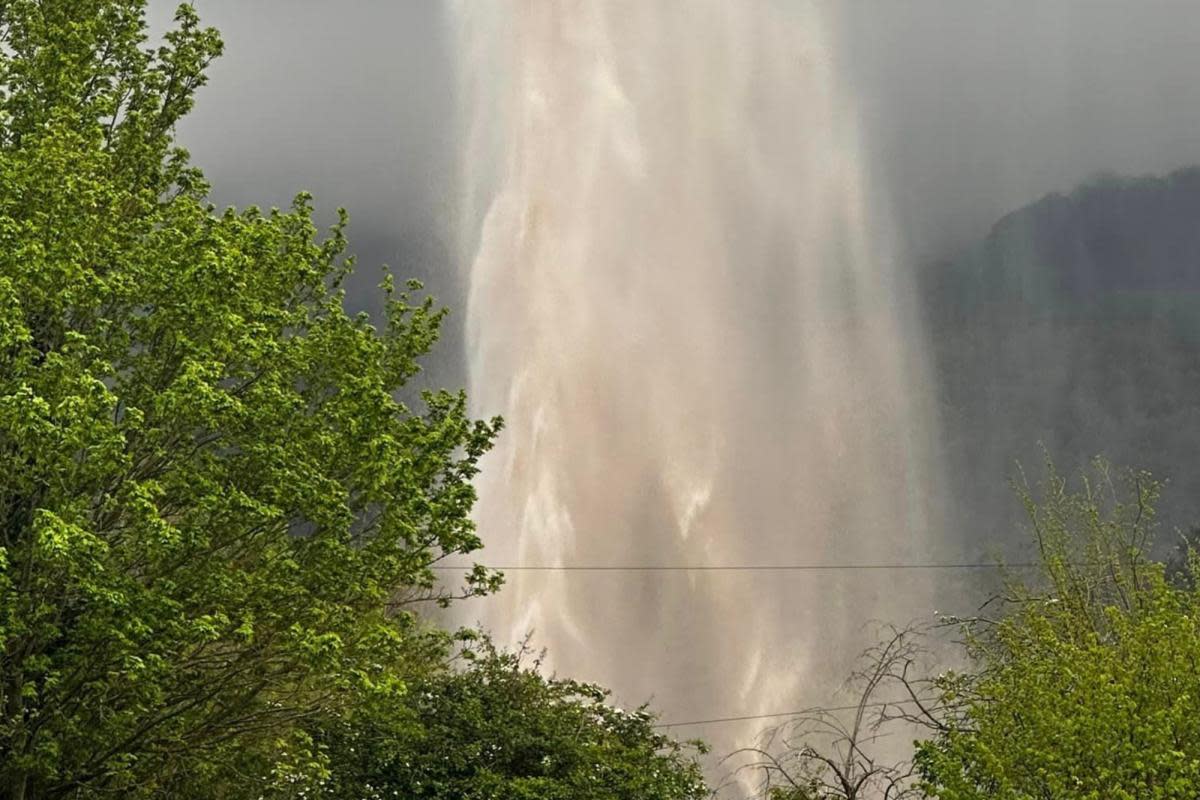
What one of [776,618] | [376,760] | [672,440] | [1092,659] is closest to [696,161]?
[672,440]

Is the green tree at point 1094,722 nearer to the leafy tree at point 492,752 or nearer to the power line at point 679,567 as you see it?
the leafy tree at point 492,752

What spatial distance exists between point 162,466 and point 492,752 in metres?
10.5

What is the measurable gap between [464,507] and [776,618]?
3672cm

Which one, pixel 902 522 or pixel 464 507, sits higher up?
pixel 902 522

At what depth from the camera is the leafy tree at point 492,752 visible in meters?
28.3

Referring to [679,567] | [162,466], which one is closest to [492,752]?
[162,466]

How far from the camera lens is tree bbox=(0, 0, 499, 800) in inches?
768

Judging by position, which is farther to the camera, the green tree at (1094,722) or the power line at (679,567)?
the power line at (679,567)

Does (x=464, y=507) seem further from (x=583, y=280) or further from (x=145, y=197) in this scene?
(x=583, y=280)

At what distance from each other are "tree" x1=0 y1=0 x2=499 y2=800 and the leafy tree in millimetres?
3787

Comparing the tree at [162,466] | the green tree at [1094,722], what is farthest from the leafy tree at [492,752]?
the green tree at [1094,722]

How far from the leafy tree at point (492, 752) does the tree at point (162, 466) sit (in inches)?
149

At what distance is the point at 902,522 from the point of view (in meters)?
78.6

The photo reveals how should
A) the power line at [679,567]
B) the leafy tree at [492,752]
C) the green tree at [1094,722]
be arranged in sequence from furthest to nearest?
the power line at [679,567] < the leafy tree at [492,752] < the green tree at [1094,722]
